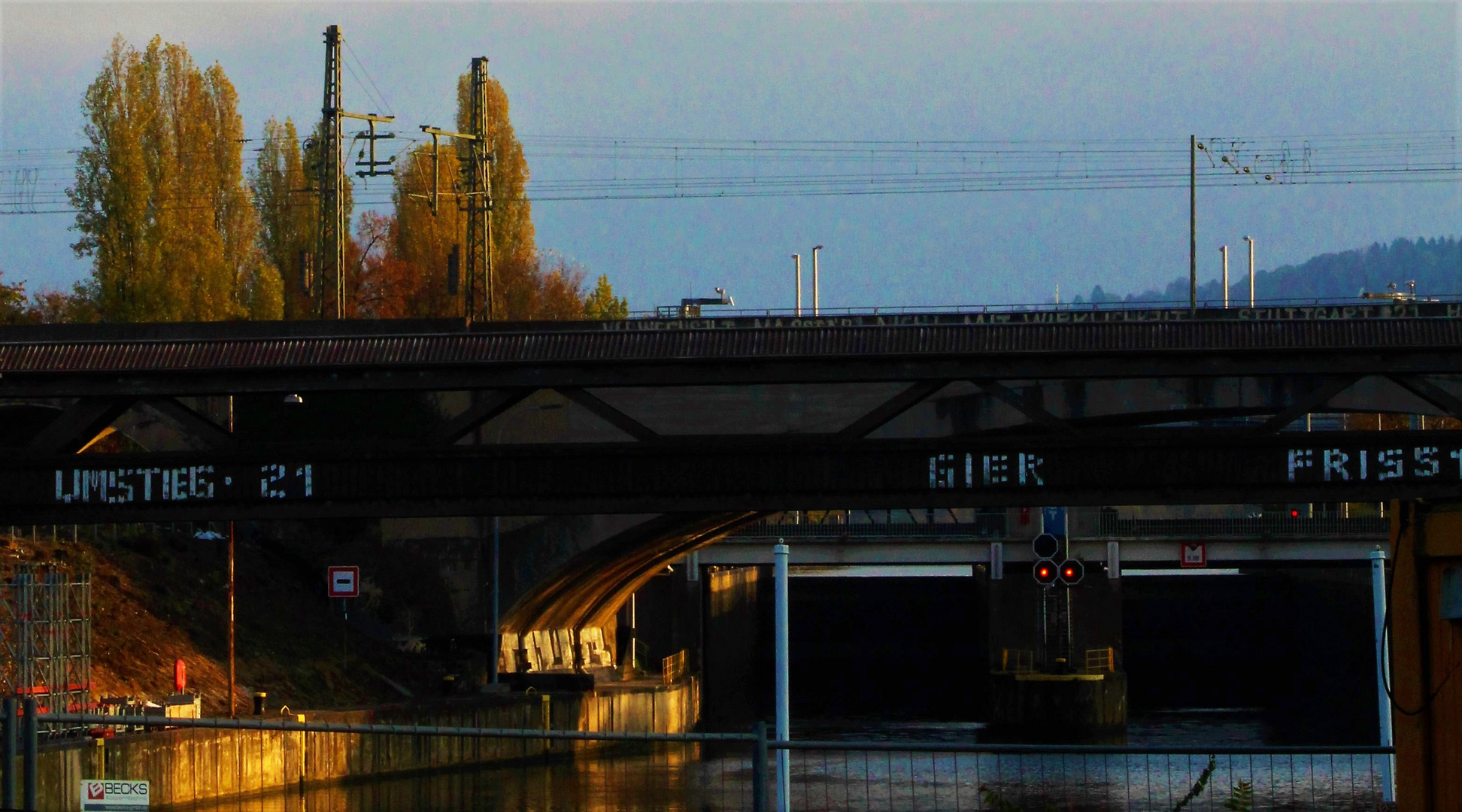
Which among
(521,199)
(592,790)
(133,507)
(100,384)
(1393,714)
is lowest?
(592,790)

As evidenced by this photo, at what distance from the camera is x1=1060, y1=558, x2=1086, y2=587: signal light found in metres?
51.1

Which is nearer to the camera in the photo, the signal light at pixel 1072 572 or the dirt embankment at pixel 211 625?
the dirt embankment at pixel 211 625

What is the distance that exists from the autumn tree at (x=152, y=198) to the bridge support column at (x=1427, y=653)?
51.7 m

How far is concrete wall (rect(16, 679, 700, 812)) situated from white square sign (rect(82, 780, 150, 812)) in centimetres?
1256

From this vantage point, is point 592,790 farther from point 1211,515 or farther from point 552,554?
point 1211,515

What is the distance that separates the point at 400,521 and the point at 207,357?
24.1 meters

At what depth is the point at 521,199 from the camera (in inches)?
3258

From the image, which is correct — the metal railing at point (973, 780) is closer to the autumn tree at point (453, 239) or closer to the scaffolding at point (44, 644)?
the scaffolding at point (44, 644)

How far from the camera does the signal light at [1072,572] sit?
51062mm

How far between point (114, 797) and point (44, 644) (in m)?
20.3

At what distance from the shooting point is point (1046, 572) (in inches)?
1971

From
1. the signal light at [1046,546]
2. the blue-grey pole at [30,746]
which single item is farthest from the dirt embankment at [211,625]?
the blue-grey pole at [30,746]

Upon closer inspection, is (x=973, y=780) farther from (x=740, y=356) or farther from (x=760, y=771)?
(x=760, y=771)

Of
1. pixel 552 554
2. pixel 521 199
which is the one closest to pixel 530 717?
pixel 552 554
